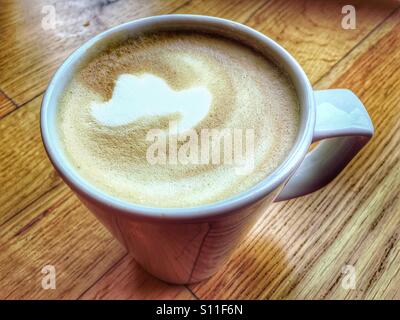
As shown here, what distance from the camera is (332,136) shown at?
473 millimetres

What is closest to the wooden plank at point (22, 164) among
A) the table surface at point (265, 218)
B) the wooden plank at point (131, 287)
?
the table surface at point (265, 218)

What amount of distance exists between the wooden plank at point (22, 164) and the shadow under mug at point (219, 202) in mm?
167

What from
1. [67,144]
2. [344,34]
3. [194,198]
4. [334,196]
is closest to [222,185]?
[194,198]

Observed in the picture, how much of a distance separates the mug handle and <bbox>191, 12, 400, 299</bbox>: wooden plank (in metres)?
0.06

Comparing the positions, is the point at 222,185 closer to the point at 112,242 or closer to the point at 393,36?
the point at 112,242

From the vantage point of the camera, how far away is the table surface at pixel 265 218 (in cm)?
56

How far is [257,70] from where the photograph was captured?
0.52 metres

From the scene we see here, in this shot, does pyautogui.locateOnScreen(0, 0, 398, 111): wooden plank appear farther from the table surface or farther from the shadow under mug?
the shadow under mug

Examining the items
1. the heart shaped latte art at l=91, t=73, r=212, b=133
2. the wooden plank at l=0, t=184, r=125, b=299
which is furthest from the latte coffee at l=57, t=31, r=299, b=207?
the wooden plank at l=0, t=184, r=125, b=299

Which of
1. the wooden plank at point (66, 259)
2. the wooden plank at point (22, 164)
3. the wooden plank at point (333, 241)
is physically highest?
the wooden plank at point (22, 164)

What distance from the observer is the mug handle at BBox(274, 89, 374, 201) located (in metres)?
0.48

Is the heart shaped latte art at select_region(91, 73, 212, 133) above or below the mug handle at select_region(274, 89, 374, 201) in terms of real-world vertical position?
above

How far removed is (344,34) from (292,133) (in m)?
0.38

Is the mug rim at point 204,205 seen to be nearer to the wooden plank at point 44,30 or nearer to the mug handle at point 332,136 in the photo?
the mug handle at point 332,136
